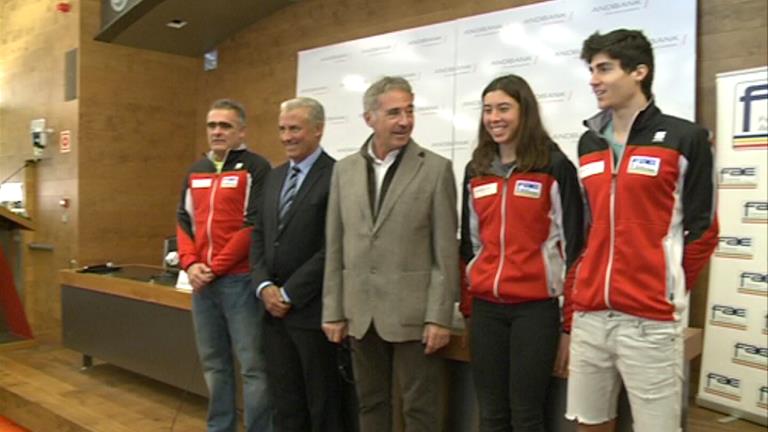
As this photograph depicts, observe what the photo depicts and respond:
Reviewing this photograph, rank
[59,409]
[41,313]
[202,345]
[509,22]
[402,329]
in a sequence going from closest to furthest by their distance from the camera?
1. [402,329]
2. [202,345]
3. [59,409]
4. [509,22]
5. [41,313]

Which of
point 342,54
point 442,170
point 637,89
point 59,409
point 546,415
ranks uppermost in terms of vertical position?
point 342,54

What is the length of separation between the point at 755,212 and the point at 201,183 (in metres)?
2.15

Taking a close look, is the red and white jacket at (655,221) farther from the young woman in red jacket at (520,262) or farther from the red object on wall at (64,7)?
the red object on wall at (64,7)

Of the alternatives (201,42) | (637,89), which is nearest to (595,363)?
(637,89)

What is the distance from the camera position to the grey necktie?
2.18 m

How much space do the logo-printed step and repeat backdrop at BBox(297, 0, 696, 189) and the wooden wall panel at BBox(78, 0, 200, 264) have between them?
4.18ft

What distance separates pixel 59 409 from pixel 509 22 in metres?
3.08

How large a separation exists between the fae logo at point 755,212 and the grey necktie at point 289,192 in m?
1.74

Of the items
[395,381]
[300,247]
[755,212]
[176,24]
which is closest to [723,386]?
[755,212]

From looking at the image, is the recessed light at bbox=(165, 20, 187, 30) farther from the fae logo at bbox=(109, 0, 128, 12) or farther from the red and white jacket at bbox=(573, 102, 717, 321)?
the red and white jacket at bbox=(573, 102, 717, 321)

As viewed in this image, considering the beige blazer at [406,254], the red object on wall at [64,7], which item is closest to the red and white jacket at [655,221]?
the beige blazer at [406,254]

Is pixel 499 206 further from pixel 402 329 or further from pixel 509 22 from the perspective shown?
pixel 509 22

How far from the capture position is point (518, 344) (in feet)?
5.52

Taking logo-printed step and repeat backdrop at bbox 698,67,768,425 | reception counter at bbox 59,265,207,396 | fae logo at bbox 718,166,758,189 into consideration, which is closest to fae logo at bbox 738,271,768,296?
logo-printed step and repeat backdrop at bbox 698,67,768,425
